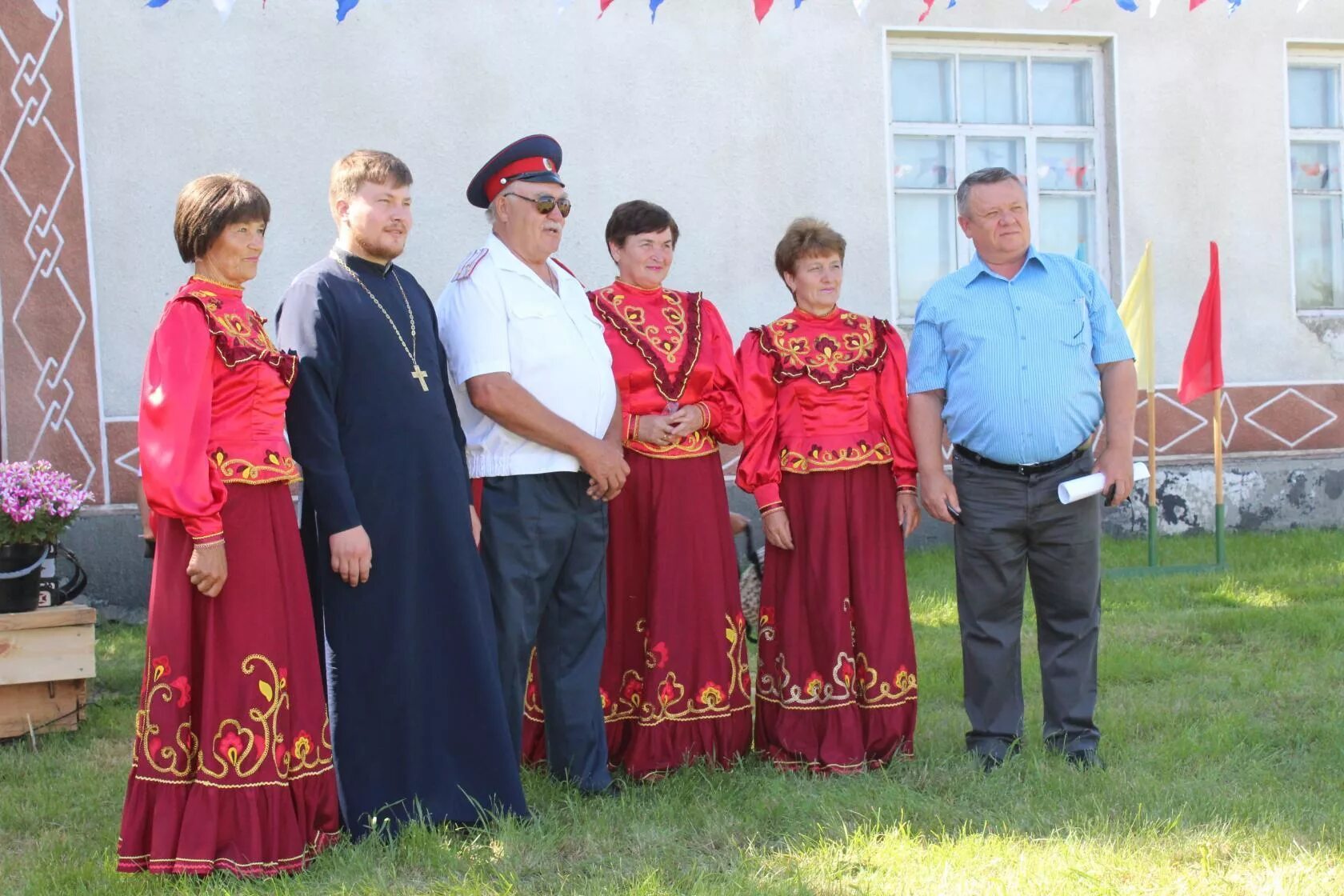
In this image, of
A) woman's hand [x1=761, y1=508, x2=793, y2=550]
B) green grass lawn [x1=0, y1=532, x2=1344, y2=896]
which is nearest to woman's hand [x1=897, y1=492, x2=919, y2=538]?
woman's hand [x1=761, y1=508, x2=793, y2=550]

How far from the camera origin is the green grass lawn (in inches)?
127

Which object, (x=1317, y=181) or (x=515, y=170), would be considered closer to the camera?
(x=515, y=170)

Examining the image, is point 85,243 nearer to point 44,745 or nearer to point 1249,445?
point 44,745

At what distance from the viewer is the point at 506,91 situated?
8180 millimetres

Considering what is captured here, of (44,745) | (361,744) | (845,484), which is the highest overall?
(845,484)

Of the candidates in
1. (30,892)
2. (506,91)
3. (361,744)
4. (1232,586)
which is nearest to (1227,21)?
(1232,586)

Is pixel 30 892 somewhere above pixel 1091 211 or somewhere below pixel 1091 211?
below

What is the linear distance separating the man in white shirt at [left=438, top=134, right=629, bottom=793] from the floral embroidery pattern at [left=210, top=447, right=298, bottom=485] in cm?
63

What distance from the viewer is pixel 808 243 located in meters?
4.50

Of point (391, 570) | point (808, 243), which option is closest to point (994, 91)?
point (808, 243)

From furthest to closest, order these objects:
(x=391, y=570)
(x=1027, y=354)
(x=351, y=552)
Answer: (x=1027, y=354)
(x=391, y=570)
(x=351, y=552)

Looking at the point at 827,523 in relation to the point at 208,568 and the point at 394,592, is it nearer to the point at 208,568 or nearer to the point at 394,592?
the point at 394,592

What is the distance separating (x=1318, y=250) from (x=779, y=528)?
7068 mm

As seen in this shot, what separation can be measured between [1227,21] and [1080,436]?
6.20 metres
